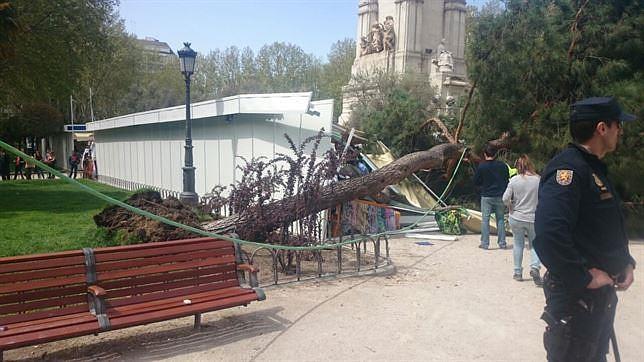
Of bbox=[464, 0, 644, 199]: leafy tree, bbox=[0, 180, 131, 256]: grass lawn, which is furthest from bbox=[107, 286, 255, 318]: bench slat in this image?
bbox=[464, 0, 644, 199]: leafy tree

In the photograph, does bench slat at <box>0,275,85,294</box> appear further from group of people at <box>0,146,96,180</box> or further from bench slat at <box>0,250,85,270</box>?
group of people at <box>0,146,96,180</box>

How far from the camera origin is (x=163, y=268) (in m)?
4.39

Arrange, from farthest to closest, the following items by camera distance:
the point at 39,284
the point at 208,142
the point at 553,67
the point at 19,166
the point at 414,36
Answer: the point at 414,36 → the point at 19,166 → the point at 208,142 → the point at 553,67 → the point at 39,284

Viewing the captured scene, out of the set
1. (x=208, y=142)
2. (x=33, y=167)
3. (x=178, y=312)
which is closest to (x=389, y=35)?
(x=208, y=142)

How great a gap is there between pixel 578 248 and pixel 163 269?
3.39m

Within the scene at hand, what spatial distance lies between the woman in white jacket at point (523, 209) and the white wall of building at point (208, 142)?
3.57 metres

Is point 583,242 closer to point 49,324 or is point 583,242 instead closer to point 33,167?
point 49,324

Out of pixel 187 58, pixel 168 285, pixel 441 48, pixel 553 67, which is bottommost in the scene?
pixel 168 285

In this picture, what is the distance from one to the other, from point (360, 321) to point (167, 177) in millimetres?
12684

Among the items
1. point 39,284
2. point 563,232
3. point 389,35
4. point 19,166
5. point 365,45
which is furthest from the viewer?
point 365,45

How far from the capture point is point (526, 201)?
21.1 ft

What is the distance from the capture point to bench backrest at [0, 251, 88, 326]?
3678mm

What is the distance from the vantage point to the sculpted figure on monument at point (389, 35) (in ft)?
101

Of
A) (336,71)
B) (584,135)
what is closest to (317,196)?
(584,135)
